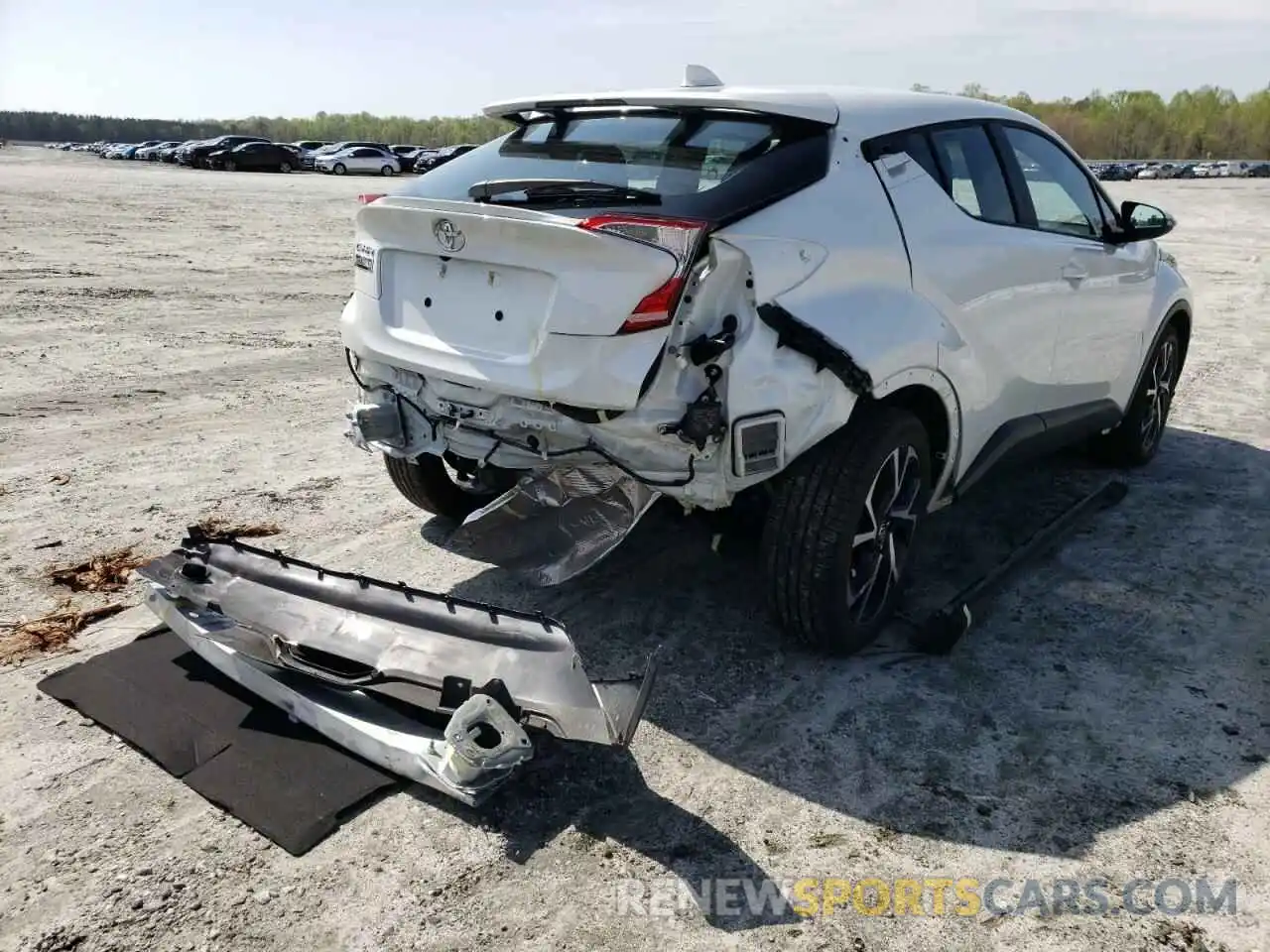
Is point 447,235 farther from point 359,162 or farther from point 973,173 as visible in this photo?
point 359,162

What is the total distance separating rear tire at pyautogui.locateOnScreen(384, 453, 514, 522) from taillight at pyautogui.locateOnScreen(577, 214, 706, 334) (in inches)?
61.6

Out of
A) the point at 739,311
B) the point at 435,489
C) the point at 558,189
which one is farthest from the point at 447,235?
the point at 435,489

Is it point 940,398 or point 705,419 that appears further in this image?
point 940,398

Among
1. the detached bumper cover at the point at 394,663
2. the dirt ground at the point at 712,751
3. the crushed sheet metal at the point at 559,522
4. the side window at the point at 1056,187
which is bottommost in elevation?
the dirt ground at the point at 712,751

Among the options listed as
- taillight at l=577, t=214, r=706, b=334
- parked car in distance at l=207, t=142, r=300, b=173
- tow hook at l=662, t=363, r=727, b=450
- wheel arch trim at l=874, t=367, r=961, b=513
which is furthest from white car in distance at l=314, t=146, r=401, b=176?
tow hook at l=662, t=363, r=727, b=450

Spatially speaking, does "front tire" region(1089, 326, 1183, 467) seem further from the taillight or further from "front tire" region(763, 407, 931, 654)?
the taillight

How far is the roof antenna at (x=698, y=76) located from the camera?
4.08 metres

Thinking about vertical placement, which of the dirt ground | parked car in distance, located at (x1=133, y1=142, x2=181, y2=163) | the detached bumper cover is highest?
parked car in distance, located at (x1=133, y1=142, x2=181, y2=163)

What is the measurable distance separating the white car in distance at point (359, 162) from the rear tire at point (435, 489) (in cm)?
4183

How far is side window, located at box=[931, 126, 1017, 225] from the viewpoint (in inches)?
159

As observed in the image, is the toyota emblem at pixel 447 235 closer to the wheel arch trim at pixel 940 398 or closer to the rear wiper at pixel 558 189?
the rear wiper at pixel 558 189

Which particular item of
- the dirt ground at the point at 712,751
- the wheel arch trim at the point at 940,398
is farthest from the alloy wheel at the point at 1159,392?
the wheel arch trim at the point at 940,398

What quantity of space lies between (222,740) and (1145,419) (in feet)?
16.8

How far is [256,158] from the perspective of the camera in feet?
144
